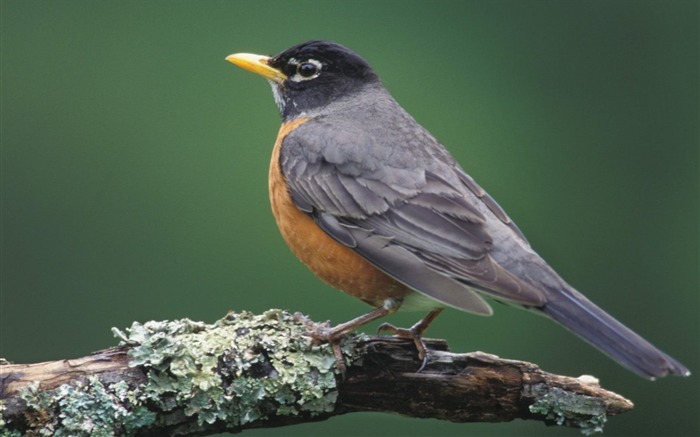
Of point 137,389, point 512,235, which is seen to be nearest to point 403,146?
point 512,235

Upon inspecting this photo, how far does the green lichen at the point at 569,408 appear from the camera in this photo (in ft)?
11.6

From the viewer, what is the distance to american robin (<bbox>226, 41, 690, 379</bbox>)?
3.45m

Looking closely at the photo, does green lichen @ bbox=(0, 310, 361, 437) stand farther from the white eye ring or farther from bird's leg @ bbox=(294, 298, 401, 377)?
the white eye ring

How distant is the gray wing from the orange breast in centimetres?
4

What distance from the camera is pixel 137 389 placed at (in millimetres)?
3352

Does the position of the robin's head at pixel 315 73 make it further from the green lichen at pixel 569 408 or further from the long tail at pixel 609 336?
the green lichen at pixel 569 408

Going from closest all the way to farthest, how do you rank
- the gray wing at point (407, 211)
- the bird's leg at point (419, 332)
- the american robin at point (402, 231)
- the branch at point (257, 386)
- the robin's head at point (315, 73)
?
the branch at point (257, 386)
the american robin at point (402, 231)
the gray wing at point (407, 211)
the bird's leg at point (419, 332)
the robin's head at point (315, 73)

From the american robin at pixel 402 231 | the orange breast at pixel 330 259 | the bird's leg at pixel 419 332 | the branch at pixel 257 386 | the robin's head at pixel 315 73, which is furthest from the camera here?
the robin's head at pixel 315 73

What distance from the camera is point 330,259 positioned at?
13.1ft

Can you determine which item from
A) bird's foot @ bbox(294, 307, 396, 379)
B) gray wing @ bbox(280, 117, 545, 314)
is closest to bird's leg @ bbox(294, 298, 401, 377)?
bird's foot @ bbox(294, 307, 396, 379)

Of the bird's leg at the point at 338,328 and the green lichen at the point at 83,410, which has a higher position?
A: the bird's leg at the point at 338,328

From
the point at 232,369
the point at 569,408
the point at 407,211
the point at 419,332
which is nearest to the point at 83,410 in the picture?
the point at 232,369

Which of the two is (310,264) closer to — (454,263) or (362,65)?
(454,263)

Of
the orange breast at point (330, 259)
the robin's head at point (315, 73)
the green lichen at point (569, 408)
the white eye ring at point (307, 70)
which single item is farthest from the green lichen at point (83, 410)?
the white eye ring at point (307, 70)
